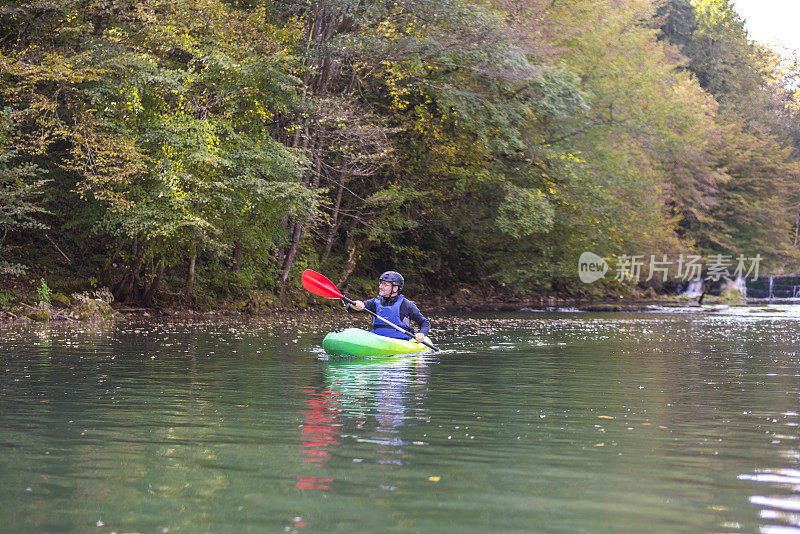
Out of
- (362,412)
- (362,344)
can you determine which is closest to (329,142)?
(362,344)

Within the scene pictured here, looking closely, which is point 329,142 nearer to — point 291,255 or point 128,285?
point 291,255

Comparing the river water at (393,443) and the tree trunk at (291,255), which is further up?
the tree trunk at (291,255)

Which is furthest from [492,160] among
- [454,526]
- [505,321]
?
[454,526]

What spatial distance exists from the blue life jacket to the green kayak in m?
0.35

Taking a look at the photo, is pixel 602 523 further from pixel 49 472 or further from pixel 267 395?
pixel 267 395

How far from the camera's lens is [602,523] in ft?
14.9

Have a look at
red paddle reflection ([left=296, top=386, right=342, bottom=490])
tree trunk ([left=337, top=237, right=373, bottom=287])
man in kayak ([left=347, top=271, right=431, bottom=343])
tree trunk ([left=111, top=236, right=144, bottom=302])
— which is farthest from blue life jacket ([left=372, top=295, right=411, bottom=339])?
tree trunk ([left=337, top=237, right=373, bottom=287])

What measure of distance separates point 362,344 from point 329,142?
14.4 m

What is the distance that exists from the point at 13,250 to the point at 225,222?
580 centimetres

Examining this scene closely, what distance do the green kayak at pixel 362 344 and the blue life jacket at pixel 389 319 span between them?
13.9 inches

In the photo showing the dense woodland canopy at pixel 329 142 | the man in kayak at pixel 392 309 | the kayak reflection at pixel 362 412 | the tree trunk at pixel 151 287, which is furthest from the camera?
the tree trunk at pixel 151 287

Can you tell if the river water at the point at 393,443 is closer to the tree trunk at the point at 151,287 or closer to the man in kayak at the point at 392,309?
the man in kayak at the point at 392,309

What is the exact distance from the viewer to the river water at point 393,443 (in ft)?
15.4

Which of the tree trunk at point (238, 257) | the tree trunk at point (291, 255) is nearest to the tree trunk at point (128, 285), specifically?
the tree trunk at point (238, 257)
